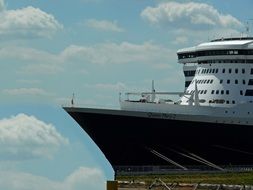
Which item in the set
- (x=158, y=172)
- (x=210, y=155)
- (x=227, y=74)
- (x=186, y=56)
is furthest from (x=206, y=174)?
(x=186, y=56)

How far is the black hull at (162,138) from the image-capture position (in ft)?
225

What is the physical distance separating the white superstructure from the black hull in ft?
4.85

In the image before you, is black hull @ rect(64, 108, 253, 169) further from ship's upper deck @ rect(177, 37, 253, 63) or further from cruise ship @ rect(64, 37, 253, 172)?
ship's upper deck @ rect(177, 37, 253, 63)

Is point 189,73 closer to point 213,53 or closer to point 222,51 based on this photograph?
point 213,53

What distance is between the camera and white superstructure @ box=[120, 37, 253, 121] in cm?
6994

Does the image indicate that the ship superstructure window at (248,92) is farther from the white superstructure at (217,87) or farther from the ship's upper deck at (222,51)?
the ship's upper deck at (222,51)

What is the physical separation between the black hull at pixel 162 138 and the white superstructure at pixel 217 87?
1478 millimetres

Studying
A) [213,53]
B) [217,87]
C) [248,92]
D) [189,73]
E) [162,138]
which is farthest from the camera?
[189,73]

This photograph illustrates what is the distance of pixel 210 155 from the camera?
2729 inches

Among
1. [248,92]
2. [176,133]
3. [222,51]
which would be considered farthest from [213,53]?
[176,133]

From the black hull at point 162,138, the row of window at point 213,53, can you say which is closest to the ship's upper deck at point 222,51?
the row of window at point 213,53

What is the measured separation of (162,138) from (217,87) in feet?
23.3

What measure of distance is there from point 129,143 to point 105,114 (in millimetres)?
2807

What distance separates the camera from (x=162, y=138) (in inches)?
2697
